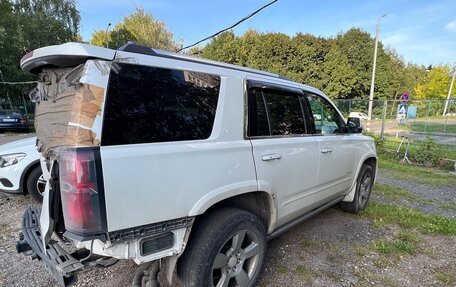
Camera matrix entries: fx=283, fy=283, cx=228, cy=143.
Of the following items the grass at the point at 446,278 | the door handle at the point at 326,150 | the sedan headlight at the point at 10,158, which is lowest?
the grass at the point at 446,278

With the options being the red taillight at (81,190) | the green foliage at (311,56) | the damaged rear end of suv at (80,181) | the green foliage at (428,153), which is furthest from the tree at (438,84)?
the red taillight at (81,190)

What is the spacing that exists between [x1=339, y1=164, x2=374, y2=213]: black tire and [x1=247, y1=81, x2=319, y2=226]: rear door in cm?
148

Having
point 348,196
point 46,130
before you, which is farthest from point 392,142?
point 46,130

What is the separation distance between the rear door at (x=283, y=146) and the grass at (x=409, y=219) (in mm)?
1919

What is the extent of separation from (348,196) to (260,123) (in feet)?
8.18

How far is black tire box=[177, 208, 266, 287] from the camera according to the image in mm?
2090

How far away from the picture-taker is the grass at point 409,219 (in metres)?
4.14

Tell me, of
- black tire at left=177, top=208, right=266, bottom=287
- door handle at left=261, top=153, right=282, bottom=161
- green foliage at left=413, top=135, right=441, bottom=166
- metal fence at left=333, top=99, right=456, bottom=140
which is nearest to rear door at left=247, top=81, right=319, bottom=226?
door handle at left=261, top=153, right=282, bottom=161

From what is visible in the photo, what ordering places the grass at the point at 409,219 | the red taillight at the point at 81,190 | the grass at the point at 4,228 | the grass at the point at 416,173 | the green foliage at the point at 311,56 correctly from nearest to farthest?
the red taillight at the point at 81,190 → the grass at the point at 4,228 → the grass at the point at 409,219 → the grass at the point at 416,173 → the green foliage at the point at 311,56

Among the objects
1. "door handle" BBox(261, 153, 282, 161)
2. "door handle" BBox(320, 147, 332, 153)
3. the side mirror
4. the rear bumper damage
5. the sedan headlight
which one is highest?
the side mirror

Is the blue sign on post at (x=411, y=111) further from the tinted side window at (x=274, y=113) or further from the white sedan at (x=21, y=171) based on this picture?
the white sedan at (x=21, y=171)

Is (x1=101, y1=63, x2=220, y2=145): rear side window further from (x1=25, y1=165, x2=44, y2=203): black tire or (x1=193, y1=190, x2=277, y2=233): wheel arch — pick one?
(x1=25, y1=165, x2=44, y2=203): black tire

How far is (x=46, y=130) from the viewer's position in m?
2.17

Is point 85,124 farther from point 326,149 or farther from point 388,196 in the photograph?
point 388,196
